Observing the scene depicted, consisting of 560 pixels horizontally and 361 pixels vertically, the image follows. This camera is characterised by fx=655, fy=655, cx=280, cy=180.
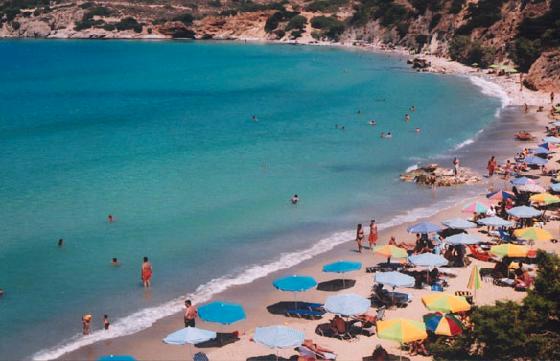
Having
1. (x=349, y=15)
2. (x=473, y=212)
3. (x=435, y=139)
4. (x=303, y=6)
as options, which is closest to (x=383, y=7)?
(x=349, y=15)

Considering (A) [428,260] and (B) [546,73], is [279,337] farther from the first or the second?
(B) [546,73]

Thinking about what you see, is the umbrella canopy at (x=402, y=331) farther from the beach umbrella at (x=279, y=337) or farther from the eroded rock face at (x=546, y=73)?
the eroded rock face at (x=546, y=73)

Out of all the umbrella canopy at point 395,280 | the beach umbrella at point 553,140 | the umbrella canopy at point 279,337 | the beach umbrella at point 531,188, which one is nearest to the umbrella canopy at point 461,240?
the umbrella canopy at point 395,280

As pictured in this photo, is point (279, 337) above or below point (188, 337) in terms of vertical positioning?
above

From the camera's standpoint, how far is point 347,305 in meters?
18.0

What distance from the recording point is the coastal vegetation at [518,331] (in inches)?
588

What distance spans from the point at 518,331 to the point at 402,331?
8.79ft

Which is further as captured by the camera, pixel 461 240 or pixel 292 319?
pixel 461 240

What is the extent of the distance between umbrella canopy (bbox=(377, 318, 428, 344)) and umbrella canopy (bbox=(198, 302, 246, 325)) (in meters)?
4.09

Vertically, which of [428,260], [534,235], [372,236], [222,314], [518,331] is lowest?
[372,236]

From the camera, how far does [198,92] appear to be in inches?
3066

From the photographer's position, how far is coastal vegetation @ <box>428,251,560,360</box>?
14.9 m

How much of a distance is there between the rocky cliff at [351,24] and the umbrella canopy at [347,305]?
49.9m

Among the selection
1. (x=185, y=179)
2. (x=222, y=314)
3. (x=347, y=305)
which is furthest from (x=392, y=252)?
(x=185, y=179)
